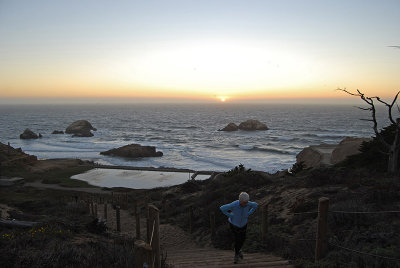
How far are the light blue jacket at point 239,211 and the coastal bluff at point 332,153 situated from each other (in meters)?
22.1

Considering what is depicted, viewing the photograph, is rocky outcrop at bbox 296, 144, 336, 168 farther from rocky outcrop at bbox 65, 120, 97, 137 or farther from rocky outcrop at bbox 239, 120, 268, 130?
rocky outcrop at bbox 65, 120, 97, 137

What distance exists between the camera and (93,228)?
32.7 ft

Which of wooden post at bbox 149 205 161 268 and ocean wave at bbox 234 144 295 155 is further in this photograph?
ocean wave at bbox 234 144 295 155

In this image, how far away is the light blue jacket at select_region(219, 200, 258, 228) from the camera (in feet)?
20.1

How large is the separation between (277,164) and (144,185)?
2214 cm

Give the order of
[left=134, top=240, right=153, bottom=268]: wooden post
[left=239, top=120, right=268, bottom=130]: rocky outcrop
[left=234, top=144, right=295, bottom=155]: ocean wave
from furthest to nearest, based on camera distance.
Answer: [left=239, top=120, right=268, bottom=130]: rocky outcrop < [left=234, top=144, right=295, bottom=155]: ocean wave < [left=134, top=240, right=153, bottom=268]: wooden post

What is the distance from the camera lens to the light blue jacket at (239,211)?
6141mm

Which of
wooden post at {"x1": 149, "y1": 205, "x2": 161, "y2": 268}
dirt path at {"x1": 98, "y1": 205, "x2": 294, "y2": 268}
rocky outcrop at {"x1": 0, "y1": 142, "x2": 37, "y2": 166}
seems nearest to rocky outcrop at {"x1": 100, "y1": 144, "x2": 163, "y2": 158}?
rocky outcrop at {"x1": 0, "y1": 142, "x2": 37, "y2": 166}

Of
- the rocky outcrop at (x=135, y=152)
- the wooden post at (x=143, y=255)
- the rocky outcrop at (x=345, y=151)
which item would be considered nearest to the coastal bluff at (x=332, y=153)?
the rocky outcrop at (x=345, y=151)

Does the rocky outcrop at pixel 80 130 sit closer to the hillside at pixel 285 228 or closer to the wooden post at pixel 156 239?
the hillside at pixel 285 228

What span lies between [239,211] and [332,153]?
93.1ft

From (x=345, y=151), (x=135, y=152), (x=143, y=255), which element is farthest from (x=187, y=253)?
(x=135, y=152)

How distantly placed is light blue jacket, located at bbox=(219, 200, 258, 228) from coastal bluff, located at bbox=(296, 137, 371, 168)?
22.1 m

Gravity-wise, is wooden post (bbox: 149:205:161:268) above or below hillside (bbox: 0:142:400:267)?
above
